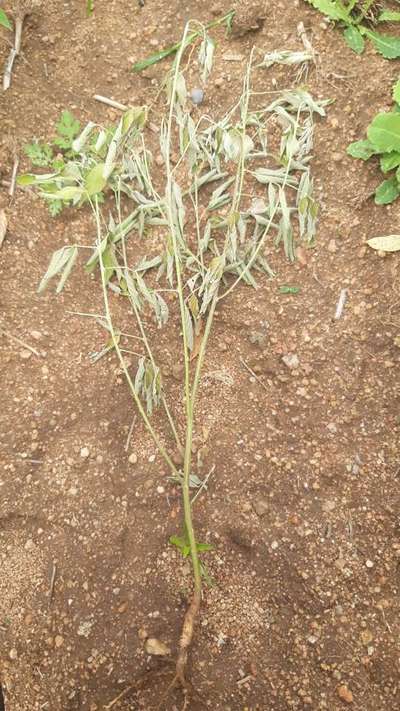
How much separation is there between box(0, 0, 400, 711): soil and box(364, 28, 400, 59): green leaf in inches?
1.2

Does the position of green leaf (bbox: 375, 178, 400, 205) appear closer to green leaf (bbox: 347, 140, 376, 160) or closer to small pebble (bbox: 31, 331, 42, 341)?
green leaf (bbox: 347, 140, 376, 160)

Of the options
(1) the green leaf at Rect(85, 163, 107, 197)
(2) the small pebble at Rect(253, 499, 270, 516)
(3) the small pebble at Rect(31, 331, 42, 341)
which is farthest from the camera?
(3) the small pebble at Rect(31, 331, 42, 341)

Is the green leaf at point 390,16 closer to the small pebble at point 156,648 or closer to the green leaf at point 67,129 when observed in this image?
the green leaf at point 67,129

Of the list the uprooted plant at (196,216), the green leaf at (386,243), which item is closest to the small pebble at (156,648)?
the uprooted plant at (196,216)

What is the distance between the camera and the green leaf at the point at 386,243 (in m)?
1.84

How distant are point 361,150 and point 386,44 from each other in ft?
1.62

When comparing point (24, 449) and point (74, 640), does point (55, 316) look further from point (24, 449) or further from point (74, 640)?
point (74, 640)

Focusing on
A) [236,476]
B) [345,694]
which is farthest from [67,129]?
[345,694]

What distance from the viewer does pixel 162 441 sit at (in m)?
1.81

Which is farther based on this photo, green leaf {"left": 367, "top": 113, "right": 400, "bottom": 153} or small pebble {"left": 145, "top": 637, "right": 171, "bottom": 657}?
green leaf {"left": 367, "top": 113, "right": 400, "bottom": 153}

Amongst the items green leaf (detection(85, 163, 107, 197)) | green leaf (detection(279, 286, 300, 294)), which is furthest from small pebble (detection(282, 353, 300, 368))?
green leaf (detection(85, 163, 107, 197))

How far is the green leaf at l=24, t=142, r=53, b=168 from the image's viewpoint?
2.10 meters

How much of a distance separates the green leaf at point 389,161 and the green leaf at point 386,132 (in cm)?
4

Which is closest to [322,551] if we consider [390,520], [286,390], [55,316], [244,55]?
[390,520]
